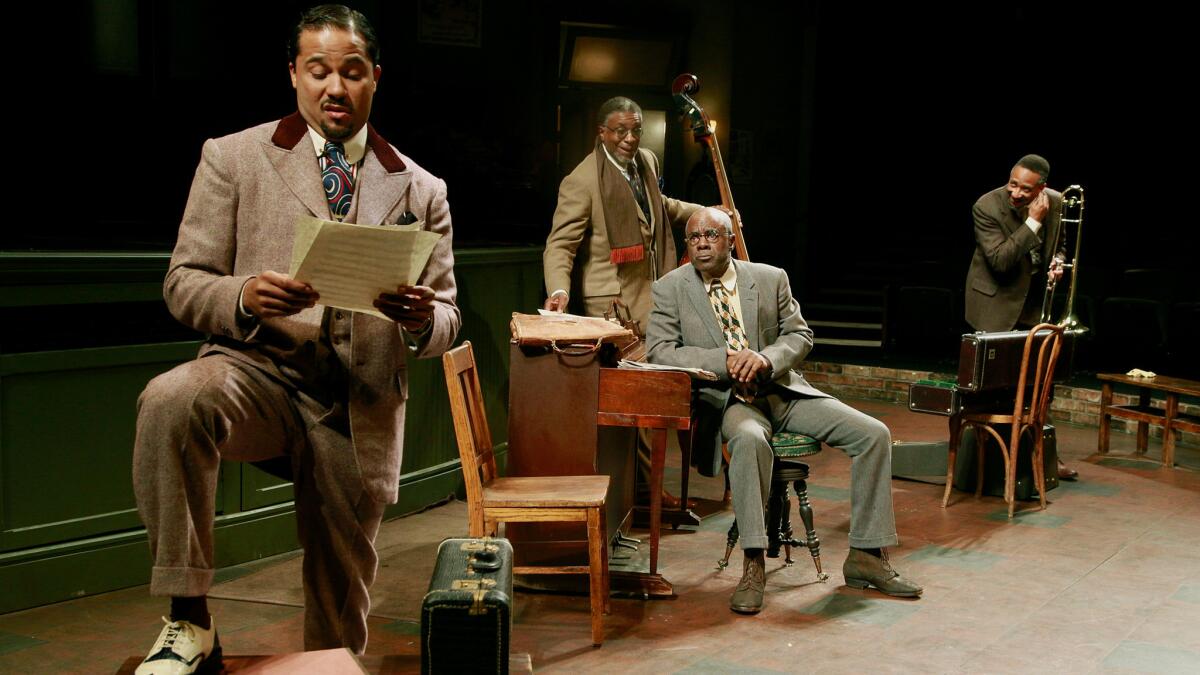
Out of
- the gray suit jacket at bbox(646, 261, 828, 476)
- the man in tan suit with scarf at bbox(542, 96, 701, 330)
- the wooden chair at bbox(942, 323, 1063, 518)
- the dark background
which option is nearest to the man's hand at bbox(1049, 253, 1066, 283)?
the wooden chair at bbox(942, 323, 1063, 518)

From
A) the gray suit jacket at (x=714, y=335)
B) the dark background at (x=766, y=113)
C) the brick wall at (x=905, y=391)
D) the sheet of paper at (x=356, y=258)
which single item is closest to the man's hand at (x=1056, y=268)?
the brick wall at (x=905, y=391)

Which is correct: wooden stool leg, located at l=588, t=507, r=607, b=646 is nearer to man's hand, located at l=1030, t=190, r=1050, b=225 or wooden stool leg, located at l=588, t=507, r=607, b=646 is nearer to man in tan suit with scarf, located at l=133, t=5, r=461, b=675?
man in tan suit with scarf, located at l=133, t=5, r=461, b=675

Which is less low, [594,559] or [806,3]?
[806,3]

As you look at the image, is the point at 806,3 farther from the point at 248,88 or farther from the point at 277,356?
the point at 277,356

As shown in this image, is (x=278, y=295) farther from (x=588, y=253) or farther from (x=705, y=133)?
(x=705, y=133)

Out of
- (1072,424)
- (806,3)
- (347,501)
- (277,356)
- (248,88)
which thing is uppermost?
(806,3)

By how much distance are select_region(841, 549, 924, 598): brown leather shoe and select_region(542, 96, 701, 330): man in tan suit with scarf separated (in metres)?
1.46

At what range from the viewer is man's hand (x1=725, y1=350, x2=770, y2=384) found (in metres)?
4.21

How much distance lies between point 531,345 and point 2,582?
6.16ft

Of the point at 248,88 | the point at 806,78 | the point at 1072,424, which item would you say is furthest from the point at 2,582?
the point at 806,78

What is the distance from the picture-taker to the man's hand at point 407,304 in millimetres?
2148

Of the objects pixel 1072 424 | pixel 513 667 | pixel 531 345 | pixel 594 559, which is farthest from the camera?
pixel 1072 424

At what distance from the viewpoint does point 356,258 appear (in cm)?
207

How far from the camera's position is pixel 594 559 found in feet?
12.1
